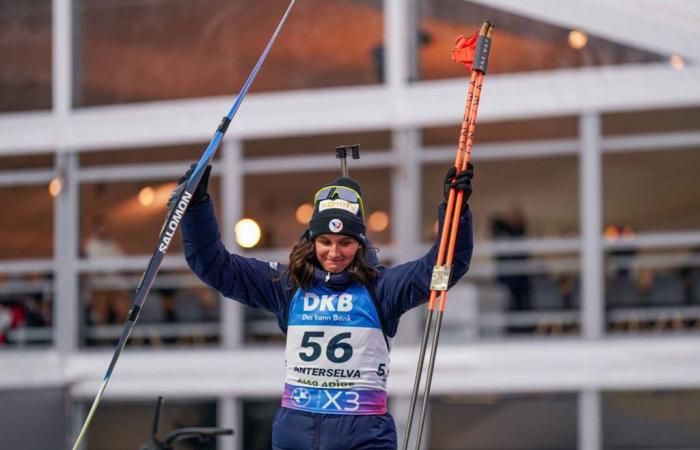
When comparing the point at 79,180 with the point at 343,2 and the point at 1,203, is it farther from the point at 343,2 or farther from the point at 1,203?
the point at 343,2

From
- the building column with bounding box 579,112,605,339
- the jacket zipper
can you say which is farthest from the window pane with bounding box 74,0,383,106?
the jacket zipper

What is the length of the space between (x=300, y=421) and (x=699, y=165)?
5349 mm

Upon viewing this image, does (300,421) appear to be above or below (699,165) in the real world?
below

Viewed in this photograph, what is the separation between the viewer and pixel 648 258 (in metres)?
9.68

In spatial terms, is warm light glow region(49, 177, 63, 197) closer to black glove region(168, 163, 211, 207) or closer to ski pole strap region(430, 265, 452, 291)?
black glove region(168, 163, 211, 207)

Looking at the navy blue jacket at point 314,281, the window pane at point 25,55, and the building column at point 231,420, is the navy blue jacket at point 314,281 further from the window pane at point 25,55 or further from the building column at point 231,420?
the window pane at point 25,55

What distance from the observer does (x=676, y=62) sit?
31.2 ft

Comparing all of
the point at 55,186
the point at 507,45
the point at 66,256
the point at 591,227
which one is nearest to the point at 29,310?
the point at 66,256

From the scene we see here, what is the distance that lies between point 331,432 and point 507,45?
543 centimetres

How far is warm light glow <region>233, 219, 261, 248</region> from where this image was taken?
10.4 meters

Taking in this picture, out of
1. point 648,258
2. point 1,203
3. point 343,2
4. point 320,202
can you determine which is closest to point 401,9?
point 343,2

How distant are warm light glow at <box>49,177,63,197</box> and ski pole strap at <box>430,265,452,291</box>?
6635 mm

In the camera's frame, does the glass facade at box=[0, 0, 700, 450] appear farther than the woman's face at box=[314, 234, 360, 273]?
Yes

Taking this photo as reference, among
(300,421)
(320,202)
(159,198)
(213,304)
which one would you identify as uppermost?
(159,198)
